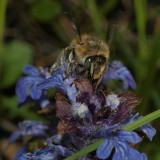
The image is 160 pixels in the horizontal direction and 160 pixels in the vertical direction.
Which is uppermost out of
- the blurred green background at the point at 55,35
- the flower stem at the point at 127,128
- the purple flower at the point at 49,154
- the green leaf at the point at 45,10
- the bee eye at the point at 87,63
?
the bee eye at the point at 87,63

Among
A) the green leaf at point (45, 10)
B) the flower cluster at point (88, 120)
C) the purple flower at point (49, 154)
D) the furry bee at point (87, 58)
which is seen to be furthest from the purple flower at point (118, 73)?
the green leaf at point (45, 10)

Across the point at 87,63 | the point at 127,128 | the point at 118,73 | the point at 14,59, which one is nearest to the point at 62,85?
the point at 87,63

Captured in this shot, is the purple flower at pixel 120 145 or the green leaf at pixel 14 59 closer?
the purple flower at pixel 120 145

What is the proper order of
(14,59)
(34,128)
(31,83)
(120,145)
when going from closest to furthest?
(120,145) → (31,83) → (34,128) → (14,59)

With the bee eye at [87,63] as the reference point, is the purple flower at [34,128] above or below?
below

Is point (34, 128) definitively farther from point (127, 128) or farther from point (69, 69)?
point (127, 128)

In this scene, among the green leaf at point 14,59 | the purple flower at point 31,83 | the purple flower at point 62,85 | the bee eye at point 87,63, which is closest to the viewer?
the purple flower at point 62,85

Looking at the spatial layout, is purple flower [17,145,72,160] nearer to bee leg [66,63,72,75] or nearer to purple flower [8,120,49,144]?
bee leg [66,63,72,75]

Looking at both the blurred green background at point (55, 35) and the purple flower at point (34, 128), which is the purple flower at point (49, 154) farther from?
the blurred green background at point (55, 35)
